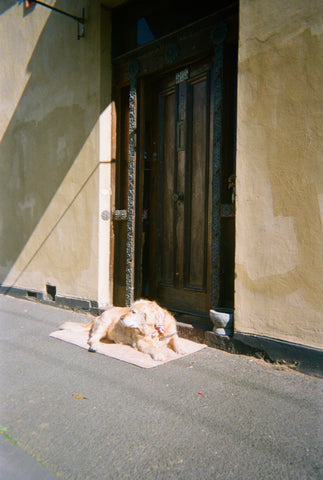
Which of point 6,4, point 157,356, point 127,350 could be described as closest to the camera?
point 157,356

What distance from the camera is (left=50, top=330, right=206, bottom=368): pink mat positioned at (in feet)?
11.3

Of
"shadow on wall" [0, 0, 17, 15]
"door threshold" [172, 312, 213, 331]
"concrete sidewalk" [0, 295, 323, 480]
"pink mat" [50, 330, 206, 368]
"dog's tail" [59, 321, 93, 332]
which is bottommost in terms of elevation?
"concrete sidewalk" [0, 295, 323, 480]

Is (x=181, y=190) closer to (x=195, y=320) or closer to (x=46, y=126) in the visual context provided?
(x=195, y=320)

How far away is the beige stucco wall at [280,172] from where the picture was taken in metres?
3.00

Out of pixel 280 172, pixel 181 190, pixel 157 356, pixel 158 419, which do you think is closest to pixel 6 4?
pixel 181 190

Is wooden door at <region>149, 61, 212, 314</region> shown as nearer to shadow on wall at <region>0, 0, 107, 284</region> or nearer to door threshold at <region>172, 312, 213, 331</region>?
door threshold at <region>172, 312, 213, 331</region>

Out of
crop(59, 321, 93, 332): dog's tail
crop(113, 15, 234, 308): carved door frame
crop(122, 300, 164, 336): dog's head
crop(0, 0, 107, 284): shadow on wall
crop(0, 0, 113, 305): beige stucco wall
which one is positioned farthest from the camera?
crop(0, 0, 107, 284): shadow on wall

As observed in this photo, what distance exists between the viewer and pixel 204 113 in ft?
14.4

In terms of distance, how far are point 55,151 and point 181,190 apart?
7.66 feet

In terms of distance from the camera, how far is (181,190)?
4664 millimetres

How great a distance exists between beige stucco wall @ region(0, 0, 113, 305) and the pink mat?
3.28 feet

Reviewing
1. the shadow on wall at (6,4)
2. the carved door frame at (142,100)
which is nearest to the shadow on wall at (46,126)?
the shadow on wall at (6,4)

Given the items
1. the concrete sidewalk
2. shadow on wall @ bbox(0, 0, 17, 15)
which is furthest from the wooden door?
shadow on wall @ bbox(0, 0, 17, 15)

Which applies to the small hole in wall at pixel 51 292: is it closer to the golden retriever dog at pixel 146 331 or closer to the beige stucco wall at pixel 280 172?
the golden retriever dog at pixel 146 331
